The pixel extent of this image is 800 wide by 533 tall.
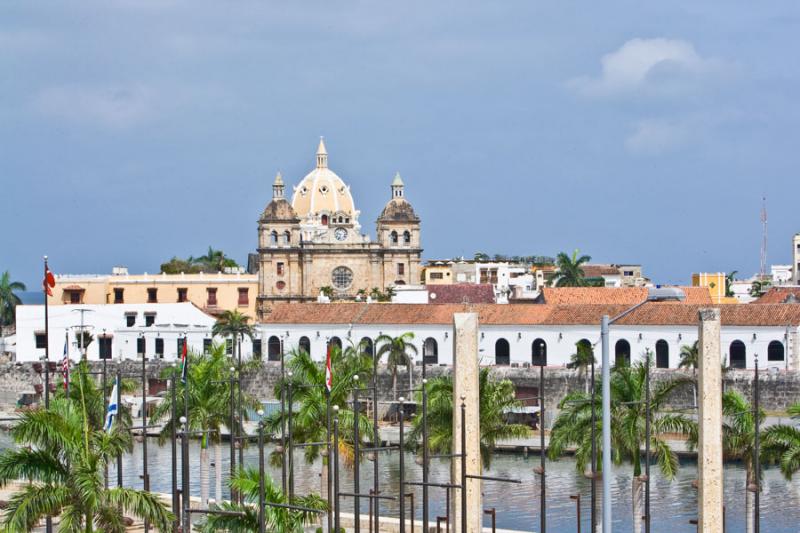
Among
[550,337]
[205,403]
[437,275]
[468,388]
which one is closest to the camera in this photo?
[468,388]

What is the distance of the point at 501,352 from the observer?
81.9 metres

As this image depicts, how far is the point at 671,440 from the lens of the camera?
67.0 m

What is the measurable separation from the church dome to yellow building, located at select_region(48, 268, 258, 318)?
17677mm

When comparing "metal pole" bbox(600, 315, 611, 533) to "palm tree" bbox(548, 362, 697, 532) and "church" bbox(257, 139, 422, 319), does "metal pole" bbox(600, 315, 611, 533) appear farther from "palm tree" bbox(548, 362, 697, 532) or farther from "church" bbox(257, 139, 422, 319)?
"church" bbox(257, 139, 422, 319)

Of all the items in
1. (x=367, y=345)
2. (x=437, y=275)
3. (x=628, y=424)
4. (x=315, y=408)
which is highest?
(x=437, y=275)

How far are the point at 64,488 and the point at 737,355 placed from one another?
53415 mm

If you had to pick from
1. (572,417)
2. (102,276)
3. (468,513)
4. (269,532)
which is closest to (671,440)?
(572,417)

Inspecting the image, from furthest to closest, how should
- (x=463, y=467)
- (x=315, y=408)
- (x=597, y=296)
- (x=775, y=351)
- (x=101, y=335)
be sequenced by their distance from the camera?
(x=597, y=296) → (x=101, y=335) → (x=775, y=351) → (x=315, y=408) → (x=463, y=467)

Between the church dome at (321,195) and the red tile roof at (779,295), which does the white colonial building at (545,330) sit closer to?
the red tile roof at (779,295)

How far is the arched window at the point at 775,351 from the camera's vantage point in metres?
75.8

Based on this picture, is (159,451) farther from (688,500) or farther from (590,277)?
(590,277)

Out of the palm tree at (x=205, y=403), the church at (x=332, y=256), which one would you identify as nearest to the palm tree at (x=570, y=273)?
the church at (x=332, y=256)

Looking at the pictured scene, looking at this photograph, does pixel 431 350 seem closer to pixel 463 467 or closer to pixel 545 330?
pixel 545 330

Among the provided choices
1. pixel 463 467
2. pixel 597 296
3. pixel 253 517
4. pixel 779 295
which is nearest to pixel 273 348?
pixel 597 296
